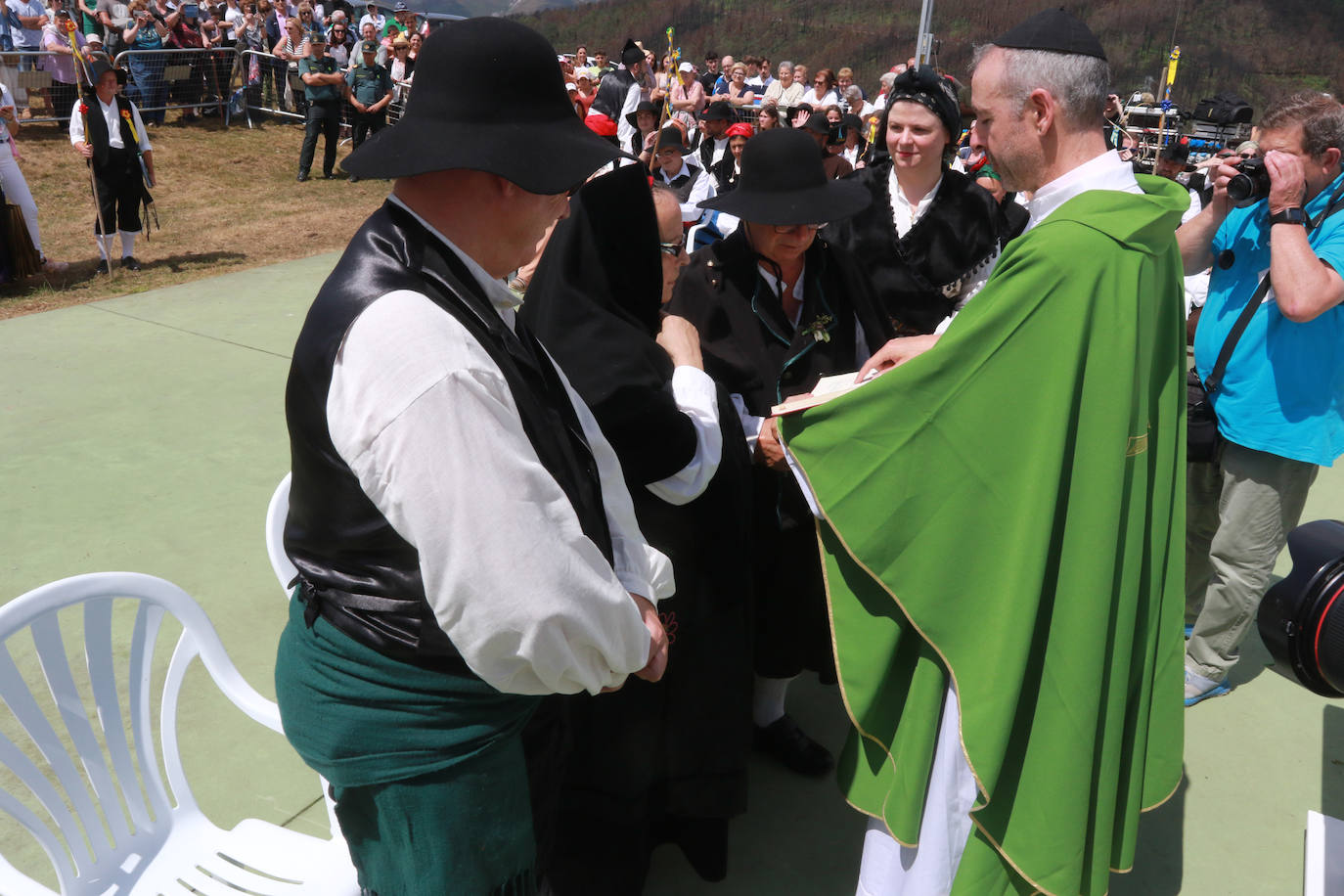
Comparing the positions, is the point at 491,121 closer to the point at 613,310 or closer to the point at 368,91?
the point at 613,310

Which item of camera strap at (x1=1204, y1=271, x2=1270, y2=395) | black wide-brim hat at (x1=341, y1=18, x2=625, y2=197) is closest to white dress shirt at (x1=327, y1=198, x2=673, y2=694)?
black wide-brim hat at (x1=341, y1=18, x2=625, y2=197)

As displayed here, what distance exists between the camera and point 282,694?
1513mm

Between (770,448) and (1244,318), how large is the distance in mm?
1628

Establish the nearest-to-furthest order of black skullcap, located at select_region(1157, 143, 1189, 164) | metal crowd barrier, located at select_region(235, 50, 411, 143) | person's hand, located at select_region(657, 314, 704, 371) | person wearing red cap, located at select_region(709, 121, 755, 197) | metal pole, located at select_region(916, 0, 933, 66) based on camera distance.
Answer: person's hand, located at select_region(657, 314, 704, 371)
black skullcap, located at select_region(1157, 143, 1189, 164)
person wearing red cap, located at select_region(709, 121, 755, 197)
metal pole, located at select_region(916, 0, 933, 66)
metal crowd barrier, located at select_region(235, 50, 411, 143)

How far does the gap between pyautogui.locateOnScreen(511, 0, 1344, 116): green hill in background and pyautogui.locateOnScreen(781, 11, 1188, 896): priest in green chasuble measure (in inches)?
1460

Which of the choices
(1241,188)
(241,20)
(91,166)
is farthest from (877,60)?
(1241,188)

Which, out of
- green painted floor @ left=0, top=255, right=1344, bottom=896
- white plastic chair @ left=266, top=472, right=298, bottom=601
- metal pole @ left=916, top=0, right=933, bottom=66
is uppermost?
metal pole @ left=916, top=0, right=933, bottom=66

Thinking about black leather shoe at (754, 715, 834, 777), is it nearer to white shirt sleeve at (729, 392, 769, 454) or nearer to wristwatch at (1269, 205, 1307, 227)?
white shirt sleeve at (729, 392, 769, 454)

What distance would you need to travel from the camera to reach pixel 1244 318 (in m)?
2.94

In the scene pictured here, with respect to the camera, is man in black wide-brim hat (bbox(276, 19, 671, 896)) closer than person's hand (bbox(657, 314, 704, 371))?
Yes

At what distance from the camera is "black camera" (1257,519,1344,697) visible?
179cm

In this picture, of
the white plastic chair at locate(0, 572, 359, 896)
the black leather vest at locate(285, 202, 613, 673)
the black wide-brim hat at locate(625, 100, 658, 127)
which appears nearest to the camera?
the black leather vest at locate(285, 202, 613, 673)

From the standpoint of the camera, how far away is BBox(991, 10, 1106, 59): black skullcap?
73.1 inches

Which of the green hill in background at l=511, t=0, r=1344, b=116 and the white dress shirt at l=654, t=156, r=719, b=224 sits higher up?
the green hill in background at l=511, t=0, r=1344, b=116
